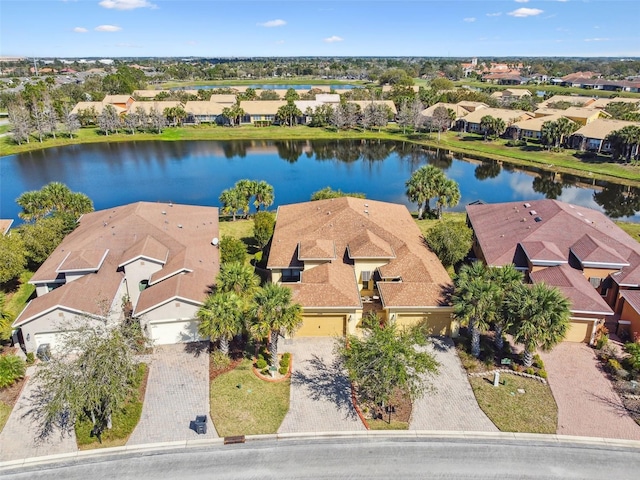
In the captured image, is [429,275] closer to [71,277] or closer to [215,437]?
[215,437]

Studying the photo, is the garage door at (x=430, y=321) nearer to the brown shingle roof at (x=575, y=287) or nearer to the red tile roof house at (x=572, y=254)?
the brown shingle roof at (x=575, y=287)

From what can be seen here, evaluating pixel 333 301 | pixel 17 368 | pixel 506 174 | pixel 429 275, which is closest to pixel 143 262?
pixel 17 368

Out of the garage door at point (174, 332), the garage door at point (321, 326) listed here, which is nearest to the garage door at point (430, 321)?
the garage door at point (321, 326)

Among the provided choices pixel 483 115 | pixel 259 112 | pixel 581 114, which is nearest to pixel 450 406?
pixel 483 115

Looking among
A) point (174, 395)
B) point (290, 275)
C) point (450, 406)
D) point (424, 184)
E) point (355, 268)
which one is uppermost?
point (424, 184)

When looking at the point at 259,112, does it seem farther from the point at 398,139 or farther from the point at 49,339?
the point at 49,339

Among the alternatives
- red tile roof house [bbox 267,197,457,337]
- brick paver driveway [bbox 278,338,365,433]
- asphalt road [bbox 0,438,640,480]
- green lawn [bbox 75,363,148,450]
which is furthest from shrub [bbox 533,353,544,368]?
green lawn [bbox 75,363,148,450]
